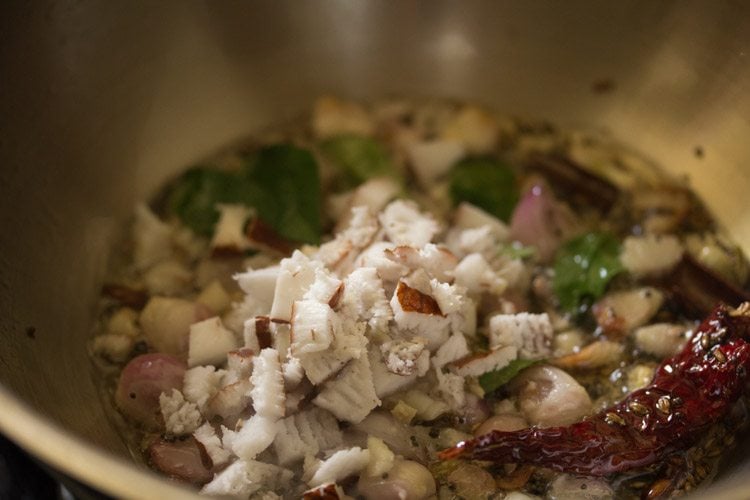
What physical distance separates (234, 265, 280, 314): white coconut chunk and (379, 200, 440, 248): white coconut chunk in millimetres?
266

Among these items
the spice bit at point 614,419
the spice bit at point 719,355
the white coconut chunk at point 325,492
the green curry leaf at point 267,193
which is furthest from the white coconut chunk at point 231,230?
the spice bit at point 719,355

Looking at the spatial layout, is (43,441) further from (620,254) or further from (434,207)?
(620,254)

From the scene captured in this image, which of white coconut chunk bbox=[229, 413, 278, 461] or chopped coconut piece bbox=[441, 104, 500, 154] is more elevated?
chopped coconut piece bbox=[441, 104, 500, 154]

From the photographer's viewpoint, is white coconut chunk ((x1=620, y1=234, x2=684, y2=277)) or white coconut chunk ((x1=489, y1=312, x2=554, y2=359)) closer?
white coconut chunk ((x1=489, y1=312, x2=554, y2=359))

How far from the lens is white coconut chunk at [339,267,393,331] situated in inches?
55.4

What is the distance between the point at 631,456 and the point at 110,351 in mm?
1059

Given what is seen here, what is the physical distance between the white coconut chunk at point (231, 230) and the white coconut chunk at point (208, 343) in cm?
27

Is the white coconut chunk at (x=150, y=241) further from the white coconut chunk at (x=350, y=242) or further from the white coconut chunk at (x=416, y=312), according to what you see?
the white coconut chunk at (x=416, y=312)

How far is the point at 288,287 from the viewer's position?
1.43 metres

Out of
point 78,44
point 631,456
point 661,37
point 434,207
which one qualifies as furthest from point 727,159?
point 78,44

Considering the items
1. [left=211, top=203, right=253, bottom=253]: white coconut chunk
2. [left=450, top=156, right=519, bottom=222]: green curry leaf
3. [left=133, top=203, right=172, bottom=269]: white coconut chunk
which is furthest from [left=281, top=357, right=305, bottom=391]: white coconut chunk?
[left=450, top=156, right=519, bottom=222]: green curry leaf

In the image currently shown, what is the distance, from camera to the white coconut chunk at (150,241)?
5.96ft

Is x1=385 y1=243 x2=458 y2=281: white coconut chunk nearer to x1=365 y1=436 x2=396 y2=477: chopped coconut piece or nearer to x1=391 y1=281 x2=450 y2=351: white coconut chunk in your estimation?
x1=391 y1=281 x2=450 y2=351: white coconut chunk

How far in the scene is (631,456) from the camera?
1.38 m
